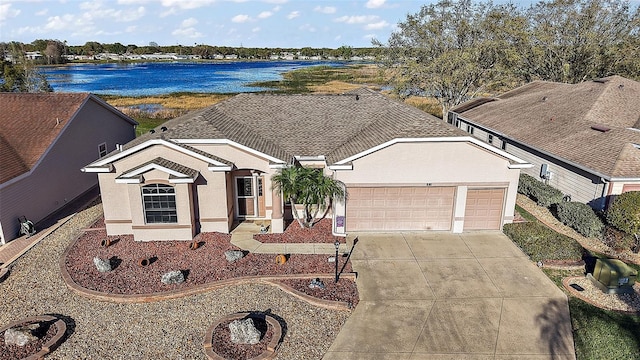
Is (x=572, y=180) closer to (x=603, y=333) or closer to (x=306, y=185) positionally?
(x=603, y=333)

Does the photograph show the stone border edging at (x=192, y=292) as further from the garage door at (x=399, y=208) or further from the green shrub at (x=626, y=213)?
the green shrub at (x=626, y=213)

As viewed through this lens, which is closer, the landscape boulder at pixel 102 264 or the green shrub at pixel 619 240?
the landscape boulder at pixel 102 264

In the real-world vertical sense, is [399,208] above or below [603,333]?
above

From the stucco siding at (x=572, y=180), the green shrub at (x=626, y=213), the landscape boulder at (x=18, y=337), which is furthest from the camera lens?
the stucco siding at (x=572, y=180)

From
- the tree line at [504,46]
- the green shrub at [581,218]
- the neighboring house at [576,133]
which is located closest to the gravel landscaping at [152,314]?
the green shrub at [581,218]

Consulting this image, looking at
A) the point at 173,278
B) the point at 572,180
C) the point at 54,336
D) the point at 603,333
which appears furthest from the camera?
the point at 572,180

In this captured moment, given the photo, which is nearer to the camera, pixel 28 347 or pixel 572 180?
pixel 28 347

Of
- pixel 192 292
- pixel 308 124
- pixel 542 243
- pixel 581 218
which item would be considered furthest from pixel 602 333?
pixel 308 124
